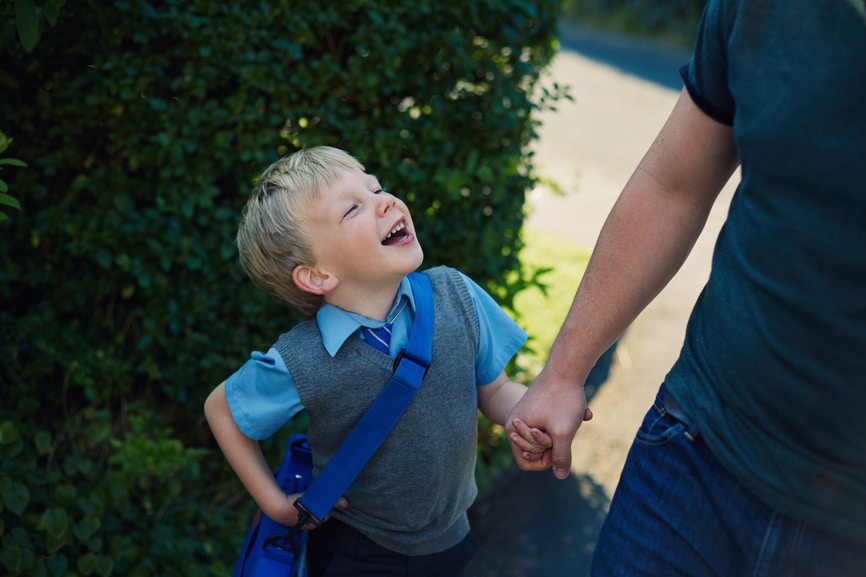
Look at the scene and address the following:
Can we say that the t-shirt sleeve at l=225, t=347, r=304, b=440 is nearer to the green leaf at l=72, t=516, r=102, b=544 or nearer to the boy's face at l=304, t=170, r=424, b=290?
the boy's face at l=304, t=170, r=424, b=290

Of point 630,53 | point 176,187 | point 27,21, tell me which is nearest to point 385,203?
point 27,21

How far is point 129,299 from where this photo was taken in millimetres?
3186

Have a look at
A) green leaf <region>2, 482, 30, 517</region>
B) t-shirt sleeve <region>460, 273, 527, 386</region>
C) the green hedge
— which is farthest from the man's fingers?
green leaf <region>2, 482, 30, 517</region>

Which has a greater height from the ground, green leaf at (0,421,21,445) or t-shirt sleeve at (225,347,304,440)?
t-shirt sleeve at (225,347,304,440)

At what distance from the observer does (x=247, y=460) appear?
6.57 ft

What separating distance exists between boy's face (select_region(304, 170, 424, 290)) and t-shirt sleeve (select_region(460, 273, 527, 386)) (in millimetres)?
218

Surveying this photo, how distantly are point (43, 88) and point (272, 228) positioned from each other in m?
1.25

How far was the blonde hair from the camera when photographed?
6.47 feet

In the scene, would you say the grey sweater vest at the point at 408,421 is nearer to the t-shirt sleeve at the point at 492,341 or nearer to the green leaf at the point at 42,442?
the t-shirt sleeve at the point at 492,341

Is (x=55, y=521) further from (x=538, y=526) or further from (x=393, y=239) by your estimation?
(x=538, y=526)

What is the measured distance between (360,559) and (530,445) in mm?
490

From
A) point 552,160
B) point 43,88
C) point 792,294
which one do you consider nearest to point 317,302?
point 792,294

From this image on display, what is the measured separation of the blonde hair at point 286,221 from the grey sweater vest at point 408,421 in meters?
0.11

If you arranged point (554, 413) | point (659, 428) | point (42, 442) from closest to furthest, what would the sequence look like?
point (659, 428)
point (554, 413)
point (42, 442)
